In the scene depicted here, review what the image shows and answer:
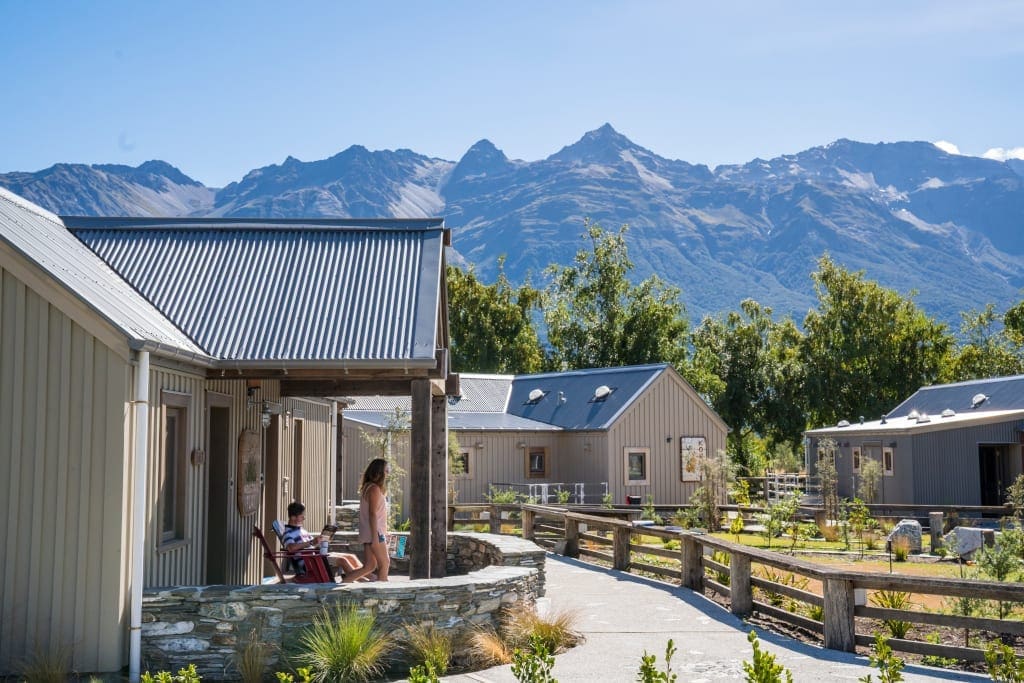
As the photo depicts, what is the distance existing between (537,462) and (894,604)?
79.6 ft

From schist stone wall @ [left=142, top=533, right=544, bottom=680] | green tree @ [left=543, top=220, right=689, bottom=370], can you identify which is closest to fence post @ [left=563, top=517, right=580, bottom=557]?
schist stone wall @ [left=142, top=533, right=544, bottom=680]

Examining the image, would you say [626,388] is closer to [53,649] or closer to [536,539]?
[536,539]

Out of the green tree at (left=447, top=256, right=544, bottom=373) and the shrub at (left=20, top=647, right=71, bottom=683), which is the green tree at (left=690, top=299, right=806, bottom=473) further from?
the shrub at (left=20, top=647, right=71, bottom=683)

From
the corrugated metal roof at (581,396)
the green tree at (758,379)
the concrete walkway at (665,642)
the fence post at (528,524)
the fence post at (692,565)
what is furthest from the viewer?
the green tree at (758,379)

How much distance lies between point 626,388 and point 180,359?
25496mm

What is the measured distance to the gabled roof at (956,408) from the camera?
29.0 m

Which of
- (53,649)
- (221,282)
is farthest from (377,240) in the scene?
(53,649)

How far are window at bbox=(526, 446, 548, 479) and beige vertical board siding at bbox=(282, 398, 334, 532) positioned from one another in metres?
15.3

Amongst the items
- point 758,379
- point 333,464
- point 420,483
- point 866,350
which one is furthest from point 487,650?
point 758,379

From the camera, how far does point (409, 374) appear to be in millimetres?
11555

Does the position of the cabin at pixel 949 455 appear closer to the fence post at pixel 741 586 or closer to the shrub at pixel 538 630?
the fence post at pixel 741 586

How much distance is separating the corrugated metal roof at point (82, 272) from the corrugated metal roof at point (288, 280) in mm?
395

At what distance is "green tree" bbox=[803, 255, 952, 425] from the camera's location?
5059 cm

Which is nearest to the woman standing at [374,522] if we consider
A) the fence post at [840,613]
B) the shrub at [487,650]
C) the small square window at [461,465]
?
the shrub at [487,650]
